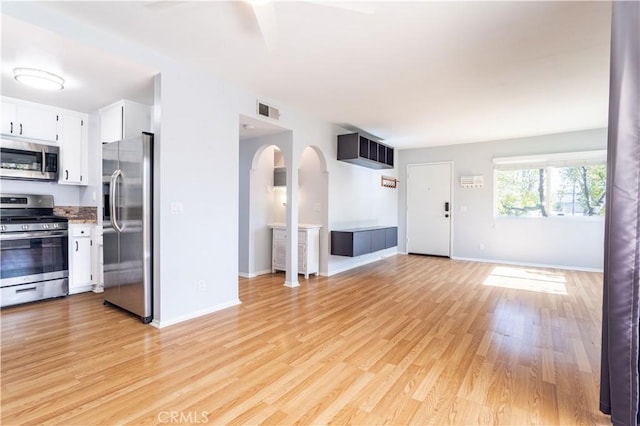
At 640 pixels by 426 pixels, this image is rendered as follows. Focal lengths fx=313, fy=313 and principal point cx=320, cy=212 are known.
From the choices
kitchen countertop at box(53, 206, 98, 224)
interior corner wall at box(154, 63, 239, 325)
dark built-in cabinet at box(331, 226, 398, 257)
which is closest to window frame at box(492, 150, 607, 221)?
dark built-in cabinet at box(331, 226, 398, 257)

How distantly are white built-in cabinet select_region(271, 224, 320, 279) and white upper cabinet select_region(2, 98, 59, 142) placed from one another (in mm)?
3227

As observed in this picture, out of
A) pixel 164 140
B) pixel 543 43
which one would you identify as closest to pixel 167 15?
pixel 164 140

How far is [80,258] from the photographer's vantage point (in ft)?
13.1

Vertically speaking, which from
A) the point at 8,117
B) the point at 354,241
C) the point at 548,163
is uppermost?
the point at 8,117

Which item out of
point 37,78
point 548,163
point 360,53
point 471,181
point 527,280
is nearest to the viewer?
point 360,53

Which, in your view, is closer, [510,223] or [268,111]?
[268,111]

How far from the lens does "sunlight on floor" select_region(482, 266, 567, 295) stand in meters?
4.50

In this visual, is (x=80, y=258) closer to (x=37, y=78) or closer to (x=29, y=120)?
(x=29, y=120)

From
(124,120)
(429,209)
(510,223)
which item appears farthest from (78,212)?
(510,223)

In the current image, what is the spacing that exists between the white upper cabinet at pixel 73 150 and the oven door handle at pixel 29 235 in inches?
29.2

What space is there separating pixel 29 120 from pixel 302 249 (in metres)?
3.83

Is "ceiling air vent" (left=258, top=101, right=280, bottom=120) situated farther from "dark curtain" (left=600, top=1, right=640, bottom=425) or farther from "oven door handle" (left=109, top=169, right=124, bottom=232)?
"dark curtain" (left=600, top=1, right=640, bottom=425)

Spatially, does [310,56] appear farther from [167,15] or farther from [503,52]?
[503,52]

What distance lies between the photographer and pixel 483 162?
660 cm
